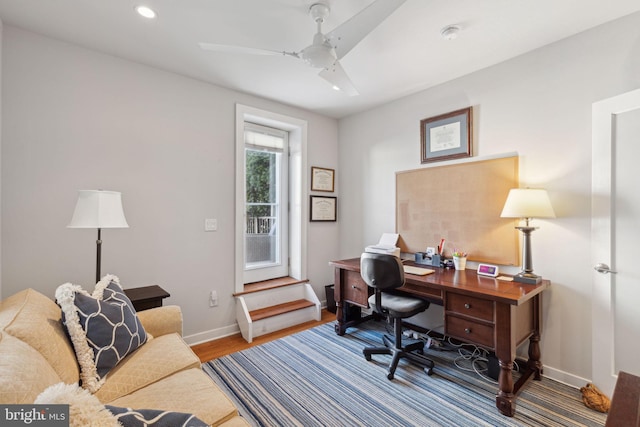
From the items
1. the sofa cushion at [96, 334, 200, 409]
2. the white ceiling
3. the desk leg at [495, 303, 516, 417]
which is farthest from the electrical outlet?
the desk leg at [495, 303, 516, 417]

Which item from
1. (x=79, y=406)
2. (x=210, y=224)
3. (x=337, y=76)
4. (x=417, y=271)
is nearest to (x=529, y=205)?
(x=417, y=271)

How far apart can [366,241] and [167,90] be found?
268cm

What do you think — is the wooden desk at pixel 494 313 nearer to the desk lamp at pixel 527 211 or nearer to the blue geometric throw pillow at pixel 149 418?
the desk lamp at pixel 527 211

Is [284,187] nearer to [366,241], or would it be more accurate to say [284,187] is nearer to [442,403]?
[366,241]

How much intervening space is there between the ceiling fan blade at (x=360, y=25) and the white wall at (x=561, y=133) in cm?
156

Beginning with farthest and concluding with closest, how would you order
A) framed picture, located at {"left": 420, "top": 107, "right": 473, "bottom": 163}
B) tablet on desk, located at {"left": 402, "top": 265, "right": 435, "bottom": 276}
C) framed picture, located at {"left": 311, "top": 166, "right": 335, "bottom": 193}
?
framed picture, located at {"left": 311, "top": 166, "right": 335, "bottom": 193} → framed picture, located at {"left": 420, "top": 107, "right": 473, "bottom": 163} → tablet on desk, located at {"left": 402, "top": 265, "right": 435, "bottom": 276}

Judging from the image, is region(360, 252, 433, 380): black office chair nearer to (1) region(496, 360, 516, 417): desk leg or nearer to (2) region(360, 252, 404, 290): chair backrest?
(2) region(360, 252, 404, 290): chair backrest

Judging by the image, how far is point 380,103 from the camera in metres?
3.39

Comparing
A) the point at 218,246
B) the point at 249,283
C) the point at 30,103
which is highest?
the point at 30,103

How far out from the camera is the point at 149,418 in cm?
82

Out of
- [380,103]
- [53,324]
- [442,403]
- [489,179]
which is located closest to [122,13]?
[53,324]

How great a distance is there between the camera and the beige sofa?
3.19ft

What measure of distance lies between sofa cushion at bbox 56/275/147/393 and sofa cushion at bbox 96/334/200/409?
1.6 inches

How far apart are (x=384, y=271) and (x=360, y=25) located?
64.4 inches
